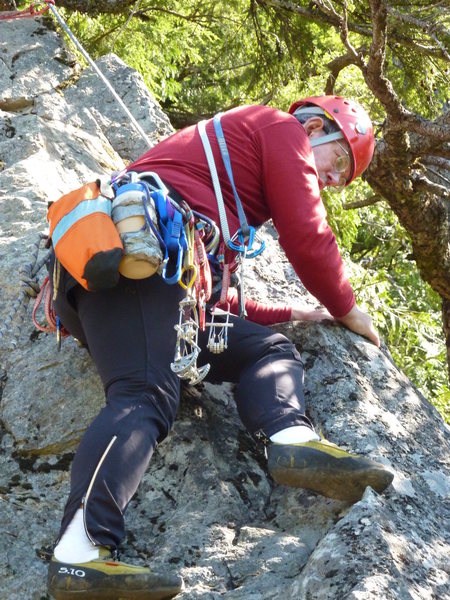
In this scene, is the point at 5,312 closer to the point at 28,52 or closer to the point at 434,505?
the point at 434,505

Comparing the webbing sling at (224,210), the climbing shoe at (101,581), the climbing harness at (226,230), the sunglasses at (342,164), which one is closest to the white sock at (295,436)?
the climbing harness at (226,230)

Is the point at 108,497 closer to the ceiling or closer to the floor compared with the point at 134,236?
closer to the floor

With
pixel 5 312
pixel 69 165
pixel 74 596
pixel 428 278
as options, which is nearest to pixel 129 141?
pixel 69 165

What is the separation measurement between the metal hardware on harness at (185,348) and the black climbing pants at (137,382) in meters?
0.05

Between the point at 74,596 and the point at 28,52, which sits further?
the point at 28,52

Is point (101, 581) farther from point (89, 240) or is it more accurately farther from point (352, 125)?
point (352, 125)

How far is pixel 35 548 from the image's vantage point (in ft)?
10.2

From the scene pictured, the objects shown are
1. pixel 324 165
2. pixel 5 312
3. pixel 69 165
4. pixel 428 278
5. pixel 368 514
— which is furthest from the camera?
pixel 428 278

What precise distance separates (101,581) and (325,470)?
2.91 ft

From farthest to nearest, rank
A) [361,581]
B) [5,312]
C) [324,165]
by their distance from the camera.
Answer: [5,312] < [324,165] < [361,581]

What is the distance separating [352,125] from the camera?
12.6 ft

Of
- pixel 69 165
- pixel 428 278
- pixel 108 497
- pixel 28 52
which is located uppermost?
pixel 28 52

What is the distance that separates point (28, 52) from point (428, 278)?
13.2ft

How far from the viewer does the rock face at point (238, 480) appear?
9.33ft
